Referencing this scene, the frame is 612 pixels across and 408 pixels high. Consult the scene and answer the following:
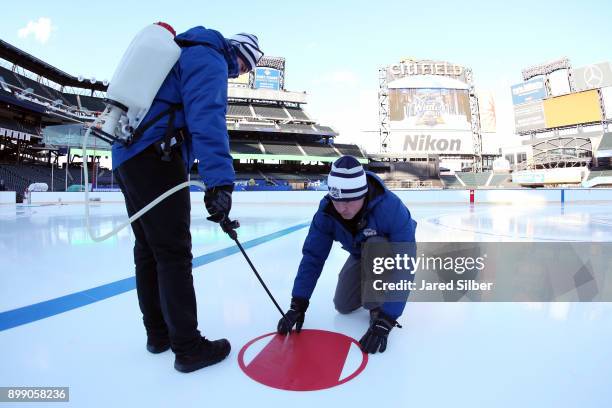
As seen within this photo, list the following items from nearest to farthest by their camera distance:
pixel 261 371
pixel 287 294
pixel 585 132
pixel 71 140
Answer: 1. pixel 261 371
2. pixel 287 294
3. pixel 71 140
4. pixel 585 132

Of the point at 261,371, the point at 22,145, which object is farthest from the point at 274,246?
the point at 22,145

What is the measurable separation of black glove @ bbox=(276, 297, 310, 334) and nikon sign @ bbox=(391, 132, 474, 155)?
29413 millimetres

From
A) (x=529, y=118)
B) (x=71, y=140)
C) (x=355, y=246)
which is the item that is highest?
(x=529, y=118)

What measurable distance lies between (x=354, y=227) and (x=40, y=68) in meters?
31.6

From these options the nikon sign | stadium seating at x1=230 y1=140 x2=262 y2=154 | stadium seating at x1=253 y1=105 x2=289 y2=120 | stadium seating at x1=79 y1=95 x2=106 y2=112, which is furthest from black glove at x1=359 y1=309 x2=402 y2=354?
stadium seating at x1=79 y1=95 x2=106 y2=112

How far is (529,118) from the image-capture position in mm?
33594

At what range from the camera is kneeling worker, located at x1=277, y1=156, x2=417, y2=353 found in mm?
1292

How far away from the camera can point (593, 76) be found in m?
31.4

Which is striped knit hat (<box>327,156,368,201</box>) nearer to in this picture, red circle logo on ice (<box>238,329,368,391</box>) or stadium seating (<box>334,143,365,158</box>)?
red circle logo on ice (<box>238,329,368,391</box>)

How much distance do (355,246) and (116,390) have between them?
1.02m

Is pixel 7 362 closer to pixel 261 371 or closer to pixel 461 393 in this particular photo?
pixel 261 371

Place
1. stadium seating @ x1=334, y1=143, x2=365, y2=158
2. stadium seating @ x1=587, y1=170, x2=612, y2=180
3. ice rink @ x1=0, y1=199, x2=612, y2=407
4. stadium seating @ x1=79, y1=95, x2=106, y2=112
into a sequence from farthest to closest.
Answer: stadium seating @ x1=334, y1=143, x2=365, y2=158
stadium seating @ x1=587, y1=170, x2=612, y2=180
stadium seating @ x1=79, y1=95, x2=106, y2=112
ice rink @ x1=0, y1=199, x2=612, y2=407

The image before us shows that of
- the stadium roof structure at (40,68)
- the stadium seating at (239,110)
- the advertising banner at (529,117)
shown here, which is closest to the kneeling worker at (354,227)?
the stadium roof structure at (40,68)

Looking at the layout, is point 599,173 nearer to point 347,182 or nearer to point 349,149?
point 349,149
